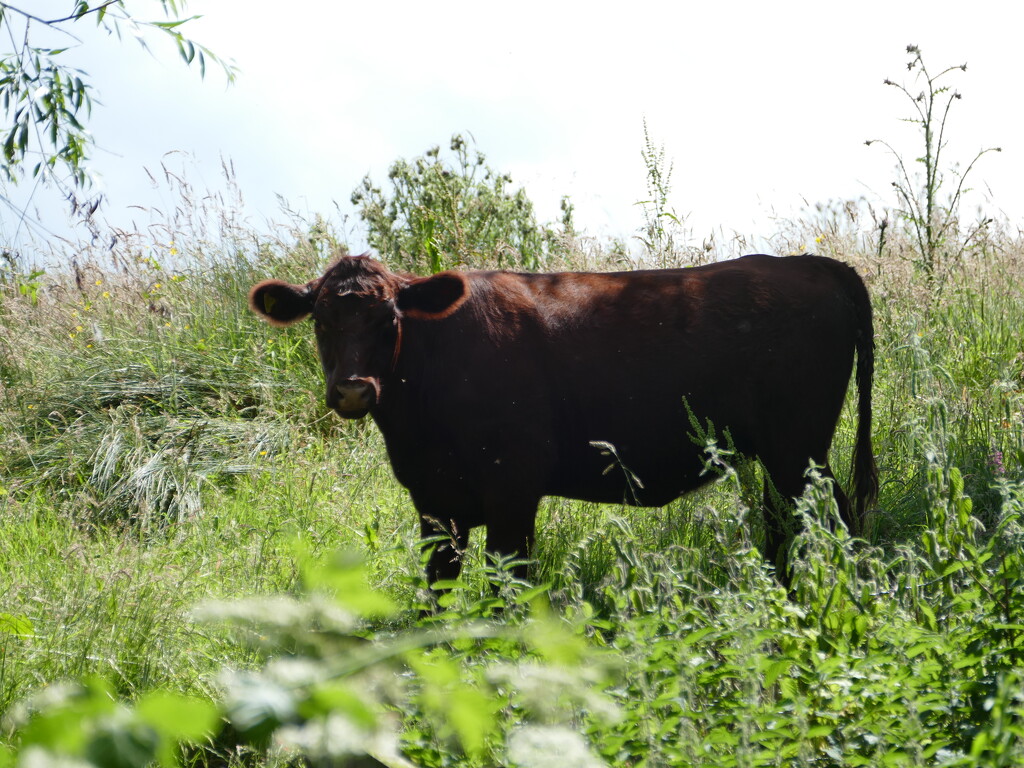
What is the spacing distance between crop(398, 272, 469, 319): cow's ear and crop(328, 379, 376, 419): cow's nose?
1.64 ft

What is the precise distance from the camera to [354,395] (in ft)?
13.9

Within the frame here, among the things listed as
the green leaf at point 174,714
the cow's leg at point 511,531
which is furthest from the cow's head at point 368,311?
the green leaf at point 174,714

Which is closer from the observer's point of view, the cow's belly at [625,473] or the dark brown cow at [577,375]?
the dark brown cow at [577,375]

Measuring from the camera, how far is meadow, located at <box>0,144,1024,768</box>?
3.99ft

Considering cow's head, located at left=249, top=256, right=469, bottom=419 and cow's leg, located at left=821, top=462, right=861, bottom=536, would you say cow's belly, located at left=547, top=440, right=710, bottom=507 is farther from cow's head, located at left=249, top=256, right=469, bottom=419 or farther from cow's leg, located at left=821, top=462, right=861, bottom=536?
cow's head, located at left=249, top=256, right=469, bottom=419

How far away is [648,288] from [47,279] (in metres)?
8.41

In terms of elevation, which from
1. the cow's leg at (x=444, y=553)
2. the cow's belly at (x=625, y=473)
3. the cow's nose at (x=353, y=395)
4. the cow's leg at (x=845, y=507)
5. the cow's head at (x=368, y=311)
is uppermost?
the cow's head at (x=368, y=311)

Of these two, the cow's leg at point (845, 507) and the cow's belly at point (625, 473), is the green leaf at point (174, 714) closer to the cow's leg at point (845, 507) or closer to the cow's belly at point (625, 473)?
the cow's belly at point (625, 473)

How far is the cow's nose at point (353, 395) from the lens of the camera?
4230mm

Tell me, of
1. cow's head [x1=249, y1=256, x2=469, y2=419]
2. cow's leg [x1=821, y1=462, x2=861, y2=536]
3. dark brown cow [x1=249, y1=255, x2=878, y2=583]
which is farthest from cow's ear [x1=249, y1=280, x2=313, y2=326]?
cow's leg [x1=821, y1=462, x2=861, y2=536]

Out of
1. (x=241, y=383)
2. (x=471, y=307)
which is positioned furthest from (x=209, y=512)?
(x=471, y=307)

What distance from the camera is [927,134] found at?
7.26 m

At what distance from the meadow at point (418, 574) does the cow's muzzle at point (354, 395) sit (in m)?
0.61

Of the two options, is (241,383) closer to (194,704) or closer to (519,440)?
(519,440)
